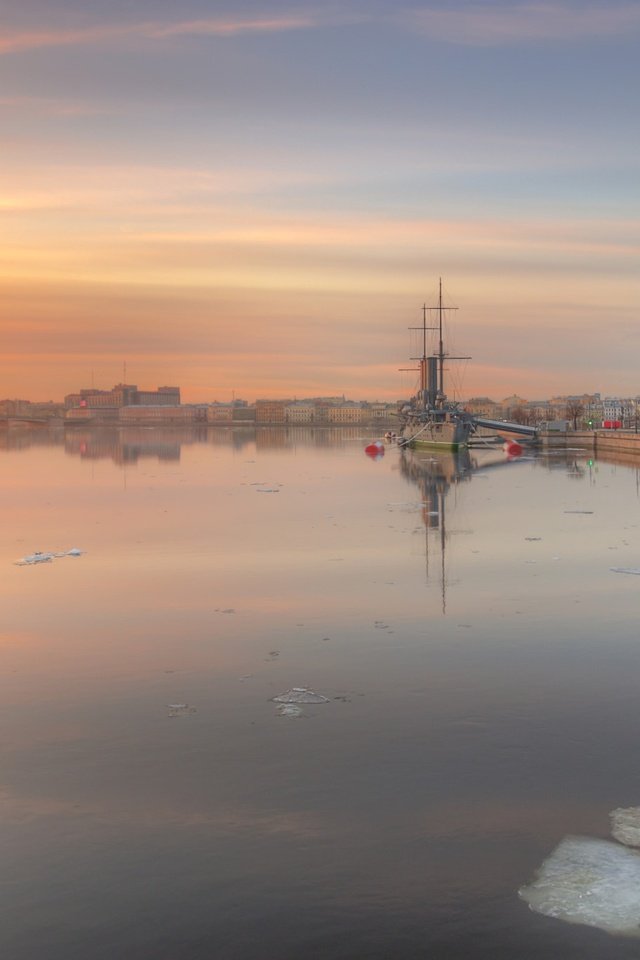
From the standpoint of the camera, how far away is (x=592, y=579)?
1939cm

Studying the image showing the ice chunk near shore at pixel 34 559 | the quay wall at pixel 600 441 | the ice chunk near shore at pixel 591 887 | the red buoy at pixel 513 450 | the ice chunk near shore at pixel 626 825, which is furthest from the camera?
the red buoy at pixel 513 450

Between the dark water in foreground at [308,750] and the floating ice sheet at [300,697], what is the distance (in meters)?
0.18

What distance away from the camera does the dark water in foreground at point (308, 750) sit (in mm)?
6535

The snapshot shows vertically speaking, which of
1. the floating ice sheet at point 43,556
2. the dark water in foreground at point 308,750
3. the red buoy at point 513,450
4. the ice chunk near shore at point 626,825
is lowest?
the red buoy at point 513,450

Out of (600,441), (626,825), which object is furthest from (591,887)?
(600,441)

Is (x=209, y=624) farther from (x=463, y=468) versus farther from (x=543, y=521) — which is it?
(x=463, y=468)

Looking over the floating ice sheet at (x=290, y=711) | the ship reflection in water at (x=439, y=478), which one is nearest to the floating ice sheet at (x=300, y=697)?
the floating ice sheet at (x=290, y=711)

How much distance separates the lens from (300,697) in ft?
36.7

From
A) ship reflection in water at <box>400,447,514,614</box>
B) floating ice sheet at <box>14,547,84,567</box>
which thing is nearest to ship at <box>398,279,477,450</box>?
ship reflection in water at <box>400,447,514,614</box>

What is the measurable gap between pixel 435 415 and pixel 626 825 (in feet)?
291

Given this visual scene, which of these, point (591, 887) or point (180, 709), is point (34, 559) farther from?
point (591, 887)

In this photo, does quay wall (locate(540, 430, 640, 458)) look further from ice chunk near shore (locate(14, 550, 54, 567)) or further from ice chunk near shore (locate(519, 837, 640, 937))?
ice chunk near shore (locate(519, 837, 640, 937))

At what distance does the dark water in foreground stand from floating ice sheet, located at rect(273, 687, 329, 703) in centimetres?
18

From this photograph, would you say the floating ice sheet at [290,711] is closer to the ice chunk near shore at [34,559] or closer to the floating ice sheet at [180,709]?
the floating ice sheet at [180,709]
